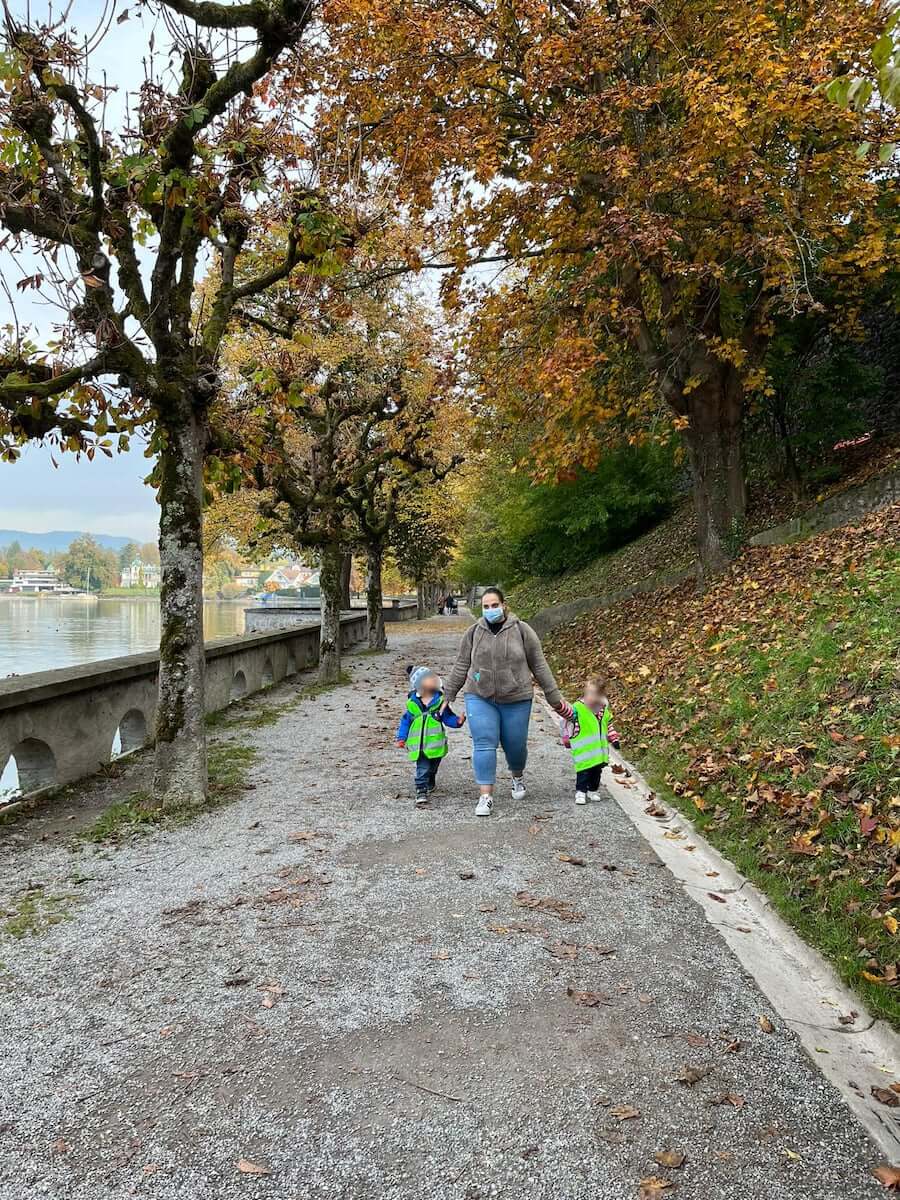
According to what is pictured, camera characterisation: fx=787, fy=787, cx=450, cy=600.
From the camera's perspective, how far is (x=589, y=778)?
715 cm

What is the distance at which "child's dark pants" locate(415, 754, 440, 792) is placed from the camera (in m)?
7.27

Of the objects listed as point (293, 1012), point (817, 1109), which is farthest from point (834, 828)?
point (293, 1012)

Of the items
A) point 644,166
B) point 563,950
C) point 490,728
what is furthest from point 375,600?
point 563,950

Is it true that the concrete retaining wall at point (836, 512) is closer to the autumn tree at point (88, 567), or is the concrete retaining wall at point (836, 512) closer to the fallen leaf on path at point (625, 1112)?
the fallen leaf on path at point (625, 1112)

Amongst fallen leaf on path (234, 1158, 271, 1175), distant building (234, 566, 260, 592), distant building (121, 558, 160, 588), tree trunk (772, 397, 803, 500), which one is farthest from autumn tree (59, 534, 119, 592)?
fallen leaf on path (234, 1158, 271, 1175)

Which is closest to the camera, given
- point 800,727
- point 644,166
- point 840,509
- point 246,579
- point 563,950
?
point 563,950

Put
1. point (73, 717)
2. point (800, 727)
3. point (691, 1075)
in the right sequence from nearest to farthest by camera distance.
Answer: point (691, 1075) → point (800, 727) → point (73, 717)

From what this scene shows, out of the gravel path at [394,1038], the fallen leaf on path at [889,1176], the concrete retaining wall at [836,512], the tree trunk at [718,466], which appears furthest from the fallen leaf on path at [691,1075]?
the tree trunk at [718,466]

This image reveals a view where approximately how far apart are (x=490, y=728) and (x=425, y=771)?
0.77m

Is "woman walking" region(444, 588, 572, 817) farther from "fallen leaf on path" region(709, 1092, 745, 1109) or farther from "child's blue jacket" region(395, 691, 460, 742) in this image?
"fallen leaf on path" region(709, 1092, 745, 1109)

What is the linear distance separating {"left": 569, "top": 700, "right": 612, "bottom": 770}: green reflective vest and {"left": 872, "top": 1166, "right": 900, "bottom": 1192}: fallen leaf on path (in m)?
4.44

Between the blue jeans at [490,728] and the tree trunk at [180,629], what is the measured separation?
254 centimetres

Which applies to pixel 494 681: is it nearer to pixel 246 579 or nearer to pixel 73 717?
pixel 73 717

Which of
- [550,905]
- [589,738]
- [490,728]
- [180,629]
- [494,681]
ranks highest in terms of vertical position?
[180,629]
